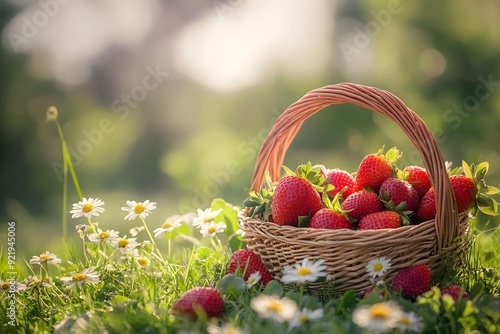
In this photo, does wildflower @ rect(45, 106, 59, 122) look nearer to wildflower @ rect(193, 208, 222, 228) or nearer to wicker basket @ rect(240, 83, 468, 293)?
wildflower @ rect(193, 208, 222, 228)

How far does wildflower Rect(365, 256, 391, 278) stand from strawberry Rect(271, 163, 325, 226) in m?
0.24

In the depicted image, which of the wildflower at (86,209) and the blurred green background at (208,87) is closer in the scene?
the wildflower at (86,209)

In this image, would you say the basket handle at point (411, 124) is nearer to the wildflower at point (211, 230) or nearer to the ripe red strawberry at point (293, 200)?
the ripe red strawberry at point (293, 200)

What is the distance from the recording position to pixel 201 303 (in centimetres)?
127

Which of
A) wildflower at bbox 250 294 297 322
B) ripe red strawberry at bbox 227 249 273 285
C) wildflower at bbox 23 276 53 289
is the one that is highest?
wildflower at bbox 250 294 297 322

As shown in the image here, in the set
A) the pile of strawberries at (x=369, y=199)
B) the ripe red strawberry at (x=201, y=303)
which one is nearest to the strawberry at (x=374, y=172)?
the pile of strawberries at (x=369, y=199)

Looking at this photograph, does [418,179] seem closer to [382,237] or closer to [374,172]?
[374,172]

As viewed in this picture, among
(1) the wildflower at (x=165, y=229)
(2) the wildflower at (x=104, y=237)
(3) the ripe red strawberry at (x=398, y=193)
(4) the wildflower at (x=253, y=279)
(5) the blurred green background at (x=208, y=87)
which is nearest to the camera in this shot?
(4) the wildflower at (x=253, y=279)

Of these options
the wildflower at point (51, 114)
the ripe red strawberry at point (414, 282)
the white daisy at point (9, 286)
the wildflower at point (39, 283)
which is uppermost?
the wildflower at point (51, 114)

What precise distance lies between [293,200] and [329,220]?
112 mm

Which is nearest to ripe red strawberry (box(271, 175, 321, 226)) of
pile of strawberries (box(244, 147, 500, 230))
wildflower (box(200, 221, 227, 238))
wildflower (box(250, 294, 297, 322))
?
pile of strawberries (box(244, 147, 500, 230))

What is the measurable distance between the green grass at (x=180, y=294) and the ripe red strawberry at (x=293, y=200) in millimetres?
190

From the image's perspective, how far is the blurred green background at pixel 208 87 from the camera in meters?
4.00

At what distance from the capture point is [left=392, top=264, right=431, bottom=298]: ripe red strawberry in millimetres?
1312
